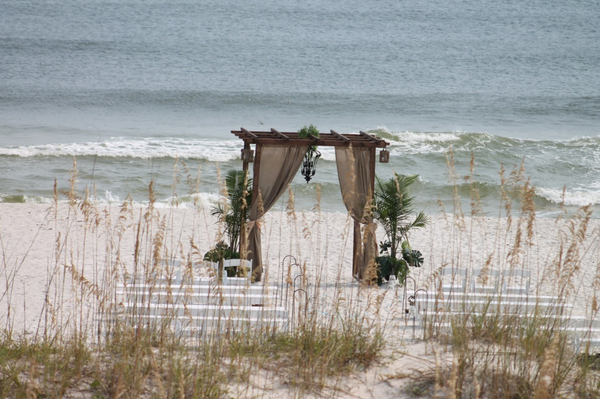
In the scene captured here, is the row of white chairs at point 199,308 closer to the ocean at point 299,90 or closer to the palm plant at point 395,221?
the palm plant at point 395,221

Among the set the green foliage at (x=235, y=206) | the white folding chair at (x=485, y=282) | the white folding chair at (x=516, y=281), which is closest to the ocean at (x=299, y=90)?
the green foliage at (x=235, y=206)

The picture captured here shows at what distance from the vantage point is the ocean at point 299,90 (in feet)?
61.0

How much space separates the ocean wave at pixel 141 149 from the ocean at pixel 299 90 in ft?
0.25

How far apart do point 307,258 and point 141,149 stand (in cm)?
1457

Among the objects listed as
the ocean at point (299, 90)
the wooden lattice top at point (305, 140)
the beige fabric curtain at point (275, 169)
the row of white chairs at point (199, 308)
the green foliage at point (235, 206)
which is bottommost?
the row of white chairs at point (199, 308)

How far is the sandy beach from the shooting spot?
4.65 metres

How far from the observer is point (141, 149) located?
2088cm

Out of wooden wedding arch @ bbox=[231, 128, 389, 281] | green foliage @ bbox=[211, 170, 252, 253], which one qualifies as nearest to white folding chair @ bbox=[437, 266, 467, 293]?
wooden wedding arch @ bbox=[231, 128, 389, 281]

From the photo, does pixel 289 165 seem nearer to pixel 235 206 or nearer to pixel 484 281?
pixel 235 206

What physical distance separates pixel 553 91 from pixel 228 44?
18.1 m

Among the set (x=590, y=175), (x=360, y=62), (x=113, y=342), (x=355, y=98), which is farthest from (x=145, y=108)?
(x=113, y=342)

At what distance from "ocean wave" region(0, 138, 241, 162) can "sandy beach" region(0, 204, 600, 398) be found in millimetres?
6613

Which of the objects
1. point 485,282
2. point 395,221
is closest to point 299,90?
point 395,221

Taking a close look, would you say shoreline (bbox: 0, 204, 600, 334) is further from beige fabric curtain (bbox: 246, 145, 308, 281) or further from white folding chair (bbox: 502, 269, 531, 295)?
beige fabric curtain (bbox: 246, 145, 308, 281)
